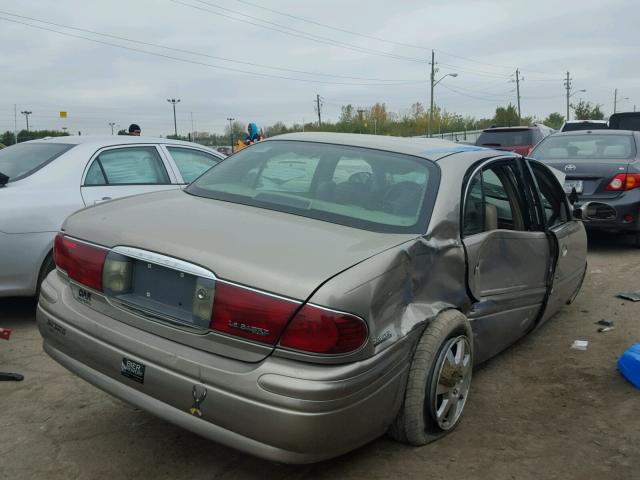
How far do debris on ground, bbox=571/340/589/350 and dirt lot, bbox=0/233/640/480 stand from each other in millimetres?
121

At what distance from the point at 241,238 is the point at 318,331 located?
593 mm

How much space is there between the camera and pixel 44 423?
324cm

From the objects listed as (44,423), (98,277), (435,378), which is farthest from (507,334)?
(44,423)

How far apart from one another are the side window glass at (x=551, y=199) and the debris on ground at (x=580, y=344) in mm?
905

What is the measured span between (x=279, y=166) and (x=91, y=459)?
184 centimetres

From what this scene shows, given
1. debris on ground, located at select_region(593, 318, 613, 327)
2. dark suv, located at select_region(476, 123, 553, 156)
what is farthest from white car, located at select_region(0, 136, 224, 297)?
dark suv, located at select_region(476, 123, 553, 156)

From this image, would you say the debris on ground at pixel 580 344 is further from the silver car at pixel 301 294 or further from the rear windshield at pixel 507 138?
the rear windshield at pixel 507 138

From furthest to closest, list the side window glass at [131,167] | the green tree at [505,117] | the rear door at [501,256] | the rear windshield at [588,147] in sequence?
the green tree at [505,117] → the rear windshield at [588,147] → the side window glass at [131,167] → the rear door at [501,256]

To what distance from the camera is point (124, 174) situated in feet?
17.7

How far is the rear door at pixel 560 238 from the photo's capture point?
4418mm

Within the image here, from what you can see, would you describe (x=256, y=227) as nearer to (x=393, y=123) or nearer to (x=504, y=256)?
(x=504, y=256)

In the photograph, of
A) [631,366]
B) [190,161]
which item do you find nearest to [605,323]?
[631,366]

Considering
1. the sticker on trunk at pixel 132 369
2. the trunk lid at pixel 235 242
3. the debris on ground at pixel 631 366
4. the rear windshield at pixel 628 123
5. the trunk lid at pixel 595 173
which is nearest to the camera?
the trunk lid at pixel 235 242

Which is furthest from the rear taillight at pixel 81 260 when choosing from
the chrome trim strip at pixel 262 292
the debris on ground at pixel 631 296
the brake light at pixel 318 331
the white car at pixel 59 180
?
the debris on ground at pixel 631 296
